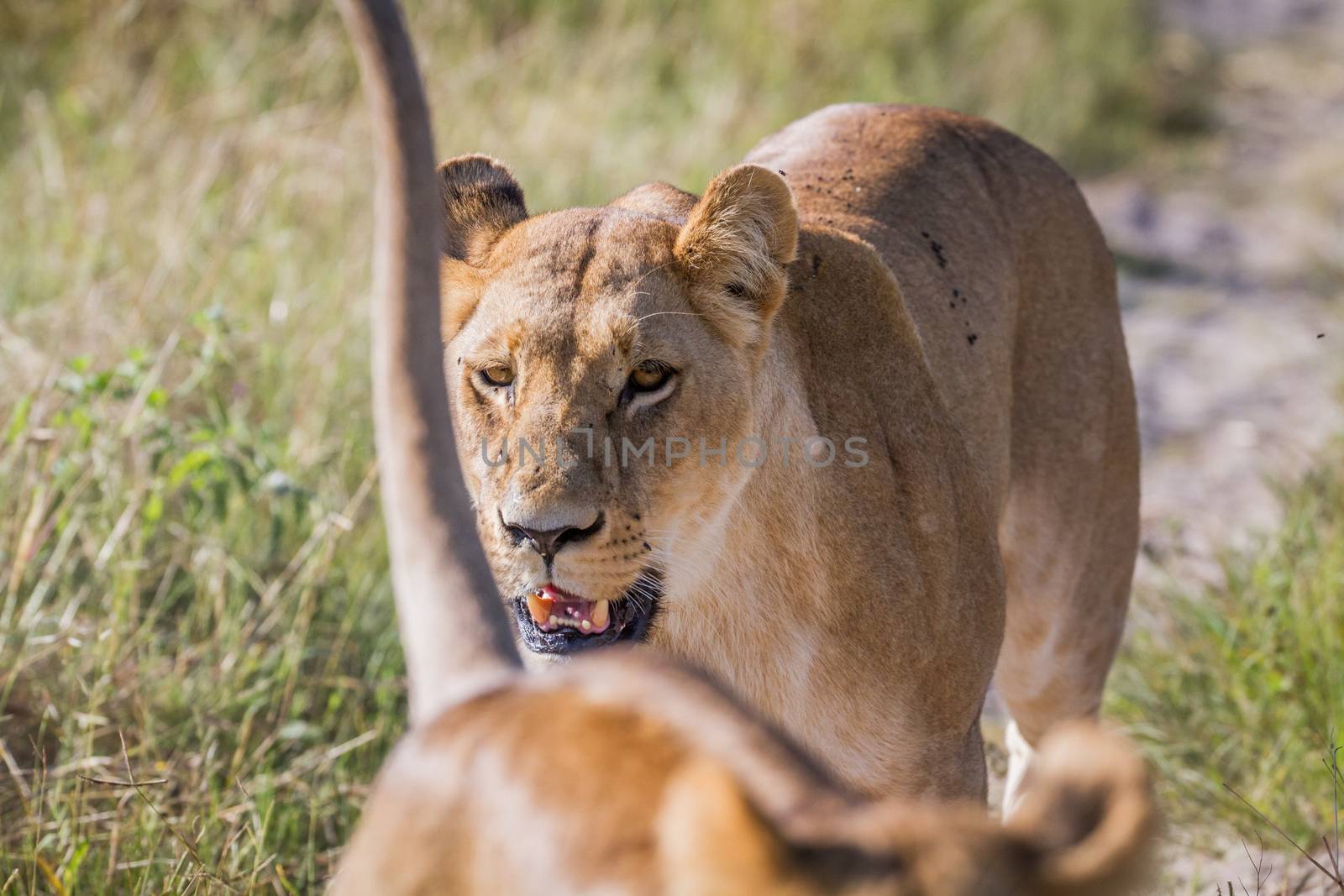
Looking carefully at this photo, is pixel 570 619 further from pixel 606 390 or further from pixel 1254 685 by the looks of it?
pixel 1254 685

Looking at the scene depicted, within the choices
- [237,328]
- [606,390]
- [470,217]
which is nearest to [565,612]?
[606,390]

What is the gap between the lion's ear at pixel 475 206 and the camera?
3141mm

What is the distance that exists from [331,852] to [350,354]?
245cm

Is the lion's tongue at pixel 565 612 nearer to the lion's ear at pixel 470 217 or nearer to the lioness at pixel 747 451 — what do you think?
the lioness at pixel 747 451

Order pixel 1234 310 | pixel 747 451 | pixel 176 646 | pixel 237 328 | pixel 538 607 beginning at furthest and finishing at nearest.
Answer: pixel 1234 310 < pixel 237 328 < pixel 176 646 < pixel 747 451 < pixel 538 607

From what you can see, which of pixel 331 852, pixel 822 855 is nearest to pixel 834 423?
pixel 331 852

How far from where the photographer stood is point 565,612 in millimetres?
2744

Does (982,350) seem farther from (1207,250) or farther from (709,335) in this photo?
(1207,250)

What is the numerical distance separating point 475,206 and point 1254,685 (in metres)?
2.60

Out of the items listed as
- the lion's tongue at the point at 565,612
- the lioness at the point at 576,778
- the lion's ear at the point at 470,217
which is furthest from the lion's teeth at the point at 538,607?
the lioness at the point at 576,778

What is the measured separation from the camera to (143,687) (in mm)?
3789

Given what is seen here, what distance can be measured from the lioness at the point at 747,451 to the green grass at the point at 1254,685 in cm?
119

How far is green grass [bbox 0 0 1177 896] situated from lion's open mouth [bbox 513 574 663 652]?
0.72m

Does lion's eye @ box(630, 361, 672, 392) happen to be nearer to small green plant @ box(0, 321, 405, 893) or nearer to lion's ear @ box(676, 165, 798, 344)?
lion's ear @ box(676, 165, 798, 344)
